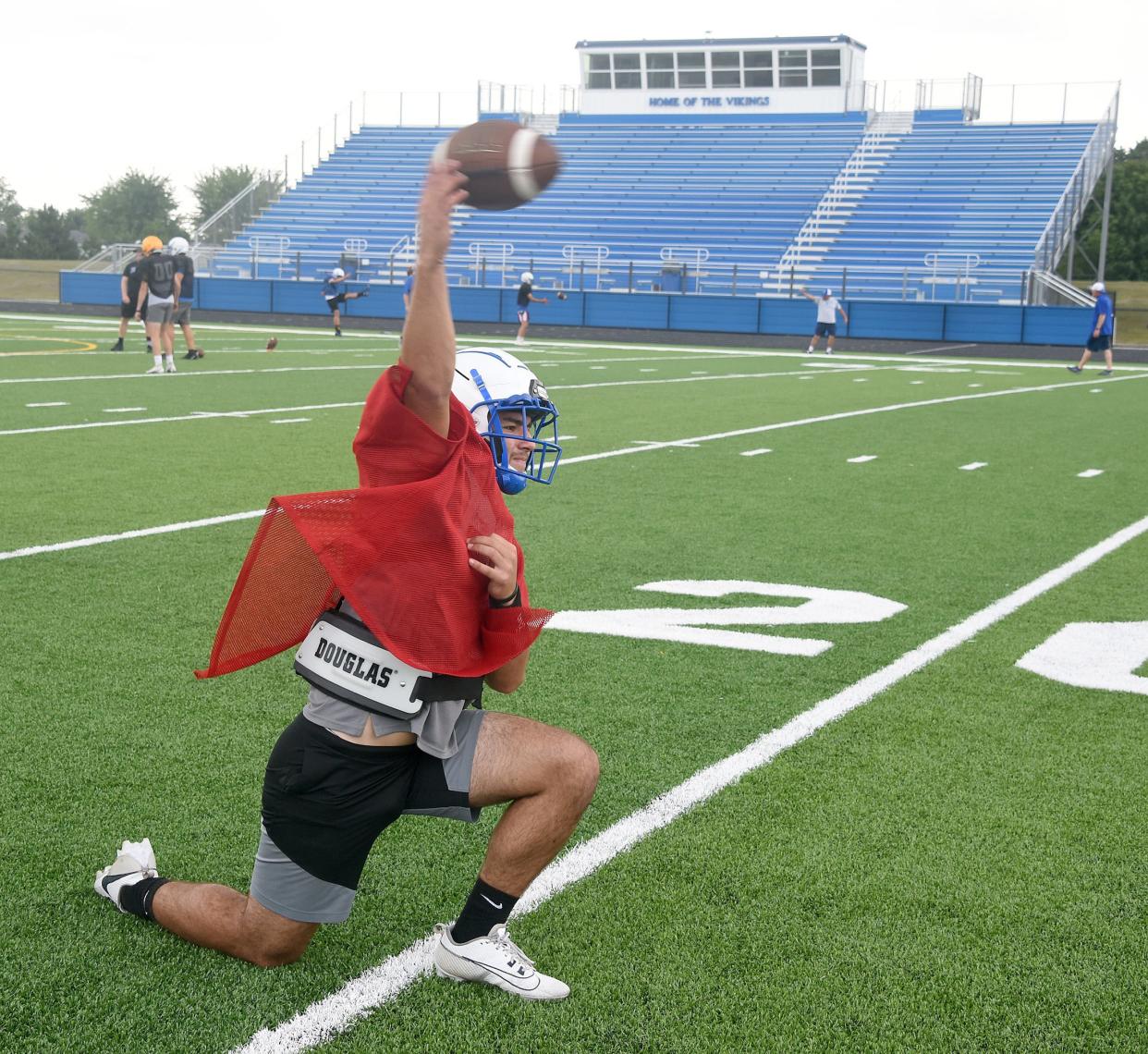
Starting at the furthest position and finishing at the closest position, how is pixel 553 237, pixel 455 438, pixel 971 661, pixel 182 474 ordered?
1. pixel 553 237
2. pixel 182 474
3. pixel 971 661
4. pixel 455 438

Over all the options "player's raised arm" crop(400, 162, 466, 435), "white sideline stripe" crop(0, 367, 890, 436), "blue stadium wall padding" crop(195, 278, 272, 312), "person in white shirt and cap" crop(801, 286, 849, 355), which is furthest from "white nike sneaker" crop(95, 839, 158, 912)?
"blue stadium wall padding" crop(195, 278, 272, 312)

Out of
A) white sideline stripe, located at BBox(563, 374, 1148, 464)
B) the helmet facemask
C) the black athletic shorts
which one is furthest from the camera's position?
white sideline stripe, located at BBox(563, 374, 1148, 464)

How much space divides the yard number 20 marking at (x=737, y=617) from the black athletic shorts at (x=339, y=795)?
2880 millimetres

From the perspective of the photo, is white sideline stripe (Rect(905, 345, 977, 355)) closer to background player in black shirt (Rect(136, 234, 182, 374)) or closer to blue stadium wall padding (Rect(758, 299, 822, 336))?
blue stadium wall padding (Rect(758, 299, 822, 336))

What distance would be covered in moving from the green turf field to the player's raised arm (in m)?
1.19

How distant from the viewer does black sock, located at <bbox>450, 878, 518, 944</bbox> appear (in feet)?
9.27

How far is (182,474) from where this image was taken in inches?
371

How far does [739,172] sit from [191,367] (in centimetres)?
2971

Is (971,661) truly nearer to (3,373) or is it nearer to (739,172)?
(3,373)

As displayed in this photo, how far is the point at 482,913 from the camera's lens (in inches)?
111

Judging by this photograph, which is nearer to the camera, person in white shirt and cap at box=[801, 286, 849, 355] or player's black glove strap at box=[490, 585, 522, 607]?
player's black glove strap at box=[490, 585, 522, 607]

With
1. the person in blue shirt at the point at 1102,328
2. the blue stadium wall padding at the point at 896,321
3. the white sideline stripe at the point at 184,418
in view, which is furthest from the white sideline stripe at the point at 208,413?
the blue stadium wall padding at the point at 896,321

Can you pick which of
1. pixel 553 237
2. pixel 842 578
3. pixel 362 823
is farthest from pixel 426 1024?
pixel 553 237

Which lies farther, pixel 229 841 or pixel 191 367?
pixel 191 367
